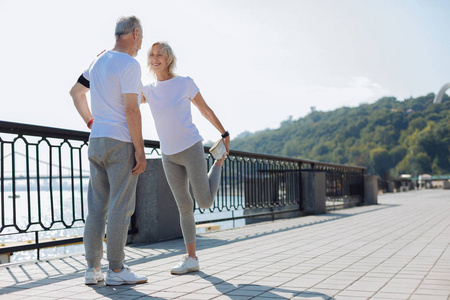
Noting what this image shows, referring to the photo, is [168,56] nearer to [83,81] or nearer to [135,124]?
[83,81]

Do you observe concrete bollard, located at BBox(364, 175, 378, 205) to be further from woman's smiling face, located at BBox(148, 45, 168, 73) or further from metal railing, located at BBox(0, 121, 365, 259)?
woman's smiling face, located at BBox(148, 45, 168, 73)

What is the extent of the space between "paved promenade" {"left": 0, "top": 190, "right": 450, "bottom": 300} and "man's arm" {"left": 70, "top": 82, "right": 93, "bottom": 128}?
1304 mm

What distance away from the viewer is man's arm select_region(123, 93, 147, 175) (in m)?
3.60

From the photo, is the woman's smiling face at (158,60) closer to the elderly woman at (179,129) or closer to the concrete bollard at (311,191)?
the elderly woman at (179,129)

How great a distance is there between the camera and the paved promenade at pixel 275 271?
3.44 meters

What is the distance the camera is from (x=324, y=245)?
237 inches

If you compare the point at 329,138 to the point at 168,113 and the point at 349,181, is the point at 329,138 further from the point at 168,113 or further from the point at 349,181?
the point at 168,113

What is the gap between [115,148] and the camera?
11.9ft

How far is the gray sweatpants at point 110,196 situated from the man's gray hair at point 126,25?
80 centimetres

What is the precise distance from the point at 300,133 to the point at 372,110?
25.0m

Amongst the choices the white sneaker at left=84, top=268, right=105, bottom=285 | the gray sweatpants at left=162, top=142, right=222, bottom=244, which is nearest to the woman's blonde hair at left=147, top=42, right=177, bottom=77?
the gray sweatpants at left=162, top=142, right=222, bottom=244

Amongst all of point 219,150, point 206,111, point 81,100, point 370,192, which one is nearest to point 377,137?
point 370,192

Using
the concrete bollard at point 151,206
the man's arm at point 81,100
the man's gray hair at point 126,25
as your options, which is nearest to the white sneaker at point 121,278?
the man's arm at point 81,100

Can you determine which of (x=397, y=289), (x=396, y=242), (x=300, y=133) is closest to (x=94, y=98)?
(x=397, y=289)
